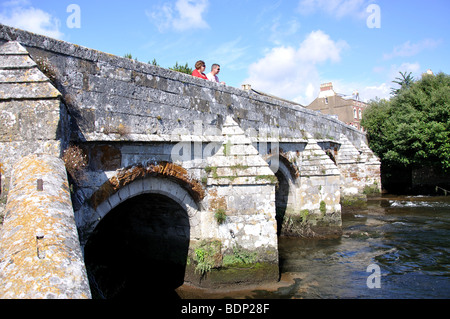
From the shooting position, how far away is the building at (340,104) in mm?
39781

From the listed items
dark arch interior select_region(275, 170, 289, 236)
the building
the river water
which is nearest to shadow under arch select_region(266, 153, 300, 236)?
dark arch interior select_region(275, 170, 289, 236)

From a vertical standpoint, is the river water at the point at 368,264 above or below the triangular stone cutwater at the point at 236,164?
below

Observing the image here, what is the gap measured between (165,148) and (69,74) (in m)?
1.93

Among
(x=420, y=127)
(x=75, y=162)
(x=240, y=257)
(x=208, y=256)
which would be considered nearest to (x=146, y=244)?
(x=208, y=256)

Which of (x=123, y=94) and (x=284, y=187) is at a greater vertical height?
(x=123, y=94)

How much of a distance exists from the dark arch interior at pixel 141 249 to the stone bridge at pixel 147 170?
1.2 inches

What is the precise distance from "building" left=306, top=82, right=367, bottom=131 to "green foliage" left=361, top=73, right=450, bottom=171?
1435cm

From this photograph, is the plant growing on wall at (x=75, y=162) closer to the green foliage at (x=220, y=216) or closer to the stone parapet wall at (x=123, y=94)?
the stone parapet wall at (x=123, y=94)

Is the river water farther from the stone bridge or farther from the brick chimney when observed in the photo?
the brick chimney

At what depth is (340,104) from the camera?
40.2 metres

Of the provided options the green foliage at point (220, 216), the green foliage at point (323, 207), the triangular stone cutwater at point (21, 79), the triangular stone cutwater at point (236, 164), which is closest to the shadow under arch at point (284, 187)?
the green foliage at point (323, 207)

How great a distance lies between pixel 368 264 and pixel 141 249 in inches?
215

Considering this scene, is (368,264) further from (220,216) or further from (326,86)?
(326,86)

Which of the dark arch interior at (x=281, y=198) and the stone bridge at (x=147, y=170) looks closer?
the stone bridge at (x=147, y=170)
